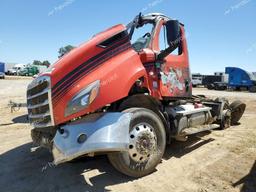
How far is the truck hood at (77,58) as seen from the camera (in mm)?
4002

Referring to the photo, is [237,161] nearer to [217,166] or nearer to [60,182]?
[217,166]

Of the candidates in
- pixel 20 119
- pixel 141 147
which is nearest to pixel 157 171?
pixel 141 147

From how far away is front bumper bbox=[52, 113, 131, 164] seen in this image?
3.68 metres

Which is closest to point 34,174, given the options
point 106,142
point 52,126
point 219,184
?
point 52,126

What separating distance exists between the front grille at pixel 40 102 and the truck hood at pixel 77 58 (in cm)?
14

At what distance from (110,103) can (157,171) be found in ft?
4.82

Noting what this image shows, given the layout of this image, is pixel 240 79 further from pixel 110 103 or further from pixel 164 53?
pixel 110 103

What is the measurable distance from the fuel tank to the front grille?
82 mm

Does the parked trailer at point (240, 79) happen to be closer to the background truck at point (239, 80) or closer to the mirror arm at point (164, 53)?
the background truck at point (239, 80)

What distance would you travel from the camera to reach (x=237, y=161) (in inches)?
214

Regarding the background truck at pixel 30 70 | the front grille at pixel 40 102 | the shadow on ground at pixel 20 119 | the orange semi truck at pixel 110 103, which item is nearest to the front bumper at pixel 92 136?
the orange semi truck at pixel 110 103

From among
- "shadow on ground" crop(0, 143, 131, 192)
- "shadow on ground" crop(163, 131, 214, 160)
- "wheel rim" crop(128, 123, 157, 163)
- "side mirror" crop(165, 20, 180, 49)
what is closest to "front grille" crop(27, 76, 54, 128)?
"shadow on ground" crop(0, 143, 131, 192)

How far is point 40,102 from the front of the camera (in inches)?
163

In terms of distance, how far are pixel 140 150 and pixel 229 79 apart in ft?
116
